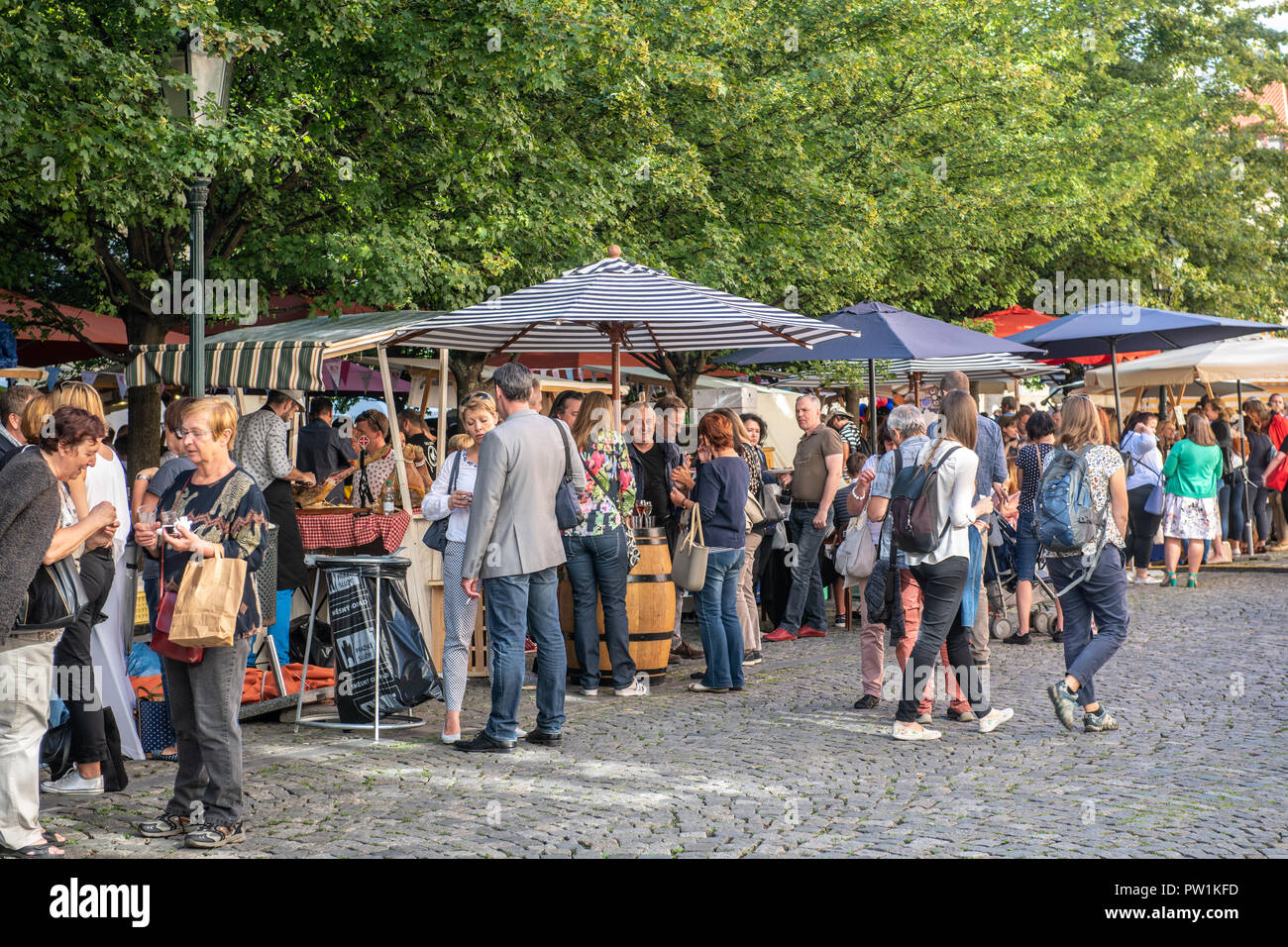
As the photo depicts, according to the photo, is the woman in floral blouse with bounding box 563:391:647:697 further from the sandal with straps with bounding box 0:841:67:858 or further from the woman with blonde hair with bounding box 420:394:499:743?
the sandal with straps with bounding box 0:841:67:858

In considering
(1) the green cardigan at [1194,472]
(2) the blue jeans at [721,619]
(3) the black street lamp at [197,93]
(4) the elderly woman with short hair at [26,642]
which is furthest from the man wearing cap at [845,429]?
(4) the elderly woman with short hair at [26,642]

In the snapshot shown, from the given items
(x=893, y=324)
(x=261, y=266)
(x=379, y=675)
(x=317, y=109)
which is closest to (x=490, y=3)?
(x=317, y=109)

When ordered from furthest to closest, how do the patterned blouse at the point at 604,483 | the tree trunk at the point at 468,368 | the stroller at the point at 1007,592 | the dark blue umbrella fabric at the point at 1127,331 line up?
the tree trunk at the point at 468,368 < the dark blue umbrella fabric at the point at 1127,331 < the stroller at the point at 1007,592 < the patterned blouse at the point at 604,483

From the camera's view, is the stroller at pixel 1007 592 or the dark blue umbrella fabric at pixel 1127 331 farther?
the dark blue umbrella fabric at pixel 1127 331

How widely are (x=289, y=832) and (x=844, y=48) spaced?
16.1m

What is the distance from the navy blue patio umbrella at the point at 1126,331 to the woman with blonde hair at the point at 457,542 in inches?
322

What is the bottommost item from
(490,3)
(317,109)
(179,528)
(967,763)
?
(967,763)

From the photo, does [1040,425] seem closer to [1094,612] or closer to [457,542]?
[1094,612]

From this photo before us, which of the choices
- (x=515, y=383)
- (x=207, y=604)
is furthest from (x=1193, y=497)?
(x=207, y=604)

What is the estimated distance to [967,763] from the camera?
21.7 ft

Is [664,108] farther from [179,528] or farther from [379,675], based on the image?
[179,528]

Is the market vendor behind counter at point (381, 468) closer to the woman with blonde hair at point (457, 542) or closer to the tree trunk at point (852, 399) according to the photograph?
the woman with blonde hair at point (457, 542)

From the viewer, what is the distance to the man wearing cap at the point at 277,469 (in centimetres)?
907

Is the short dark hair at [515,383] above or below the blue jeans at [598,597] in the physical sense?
above
